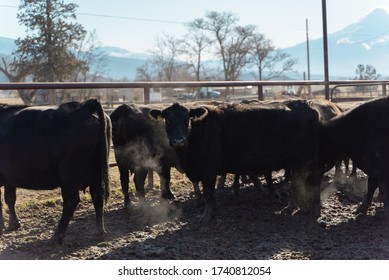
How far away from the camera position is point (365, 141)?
243 inches

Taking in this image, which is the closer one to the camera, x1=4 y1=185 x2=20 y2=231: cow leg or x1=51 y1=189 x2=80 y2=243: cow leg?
x1=51 y1=189 x2=80 y2=243: cow leg

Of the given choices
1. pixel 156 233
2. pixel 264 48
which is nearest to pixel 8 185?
pixel 156 233

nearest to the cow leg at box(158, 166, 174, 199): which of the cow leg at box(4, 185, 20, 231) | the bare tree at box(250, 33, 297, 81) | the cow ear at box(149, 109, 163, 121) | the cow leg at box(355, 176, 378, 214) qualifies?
the cow ear at box(149, 109, 163, 121)

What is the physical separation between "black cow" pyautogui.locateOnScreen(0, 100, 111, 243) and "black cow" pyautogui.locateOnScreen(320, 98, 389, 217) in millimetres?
3006

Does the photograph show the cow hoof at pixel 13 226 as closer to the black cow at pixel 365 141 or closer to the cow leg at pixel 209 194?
the cow leg at pixel 209 194

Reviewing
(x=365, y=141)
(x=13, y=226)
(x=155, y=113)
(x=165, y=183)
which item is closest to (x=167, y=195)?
(x=165, y=183)

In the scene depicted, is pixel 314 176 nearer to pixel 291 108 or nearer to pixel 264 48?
pixel 291 108

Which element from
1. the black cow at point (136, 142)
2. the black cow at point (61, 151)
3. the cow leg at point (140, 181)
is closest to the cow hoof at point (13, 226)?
the black cow at point (61, 151)

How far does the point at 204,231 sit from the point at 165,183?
1824 mm

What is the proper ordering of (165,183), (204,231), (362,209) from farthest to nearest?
(165,183), (362,209), (204,231)

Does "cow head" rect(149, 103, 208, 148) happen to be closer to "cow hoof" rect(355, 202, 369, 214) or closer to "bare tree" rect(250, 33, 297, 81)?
"cow hoof" rect(355, 202, 369, 214)

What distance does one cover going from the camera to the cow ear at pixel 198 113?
241 inches

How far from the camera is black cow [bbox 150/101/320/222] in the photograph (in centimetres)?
620

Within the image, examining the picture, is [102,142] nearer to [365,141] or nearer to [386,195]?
[365,141]
